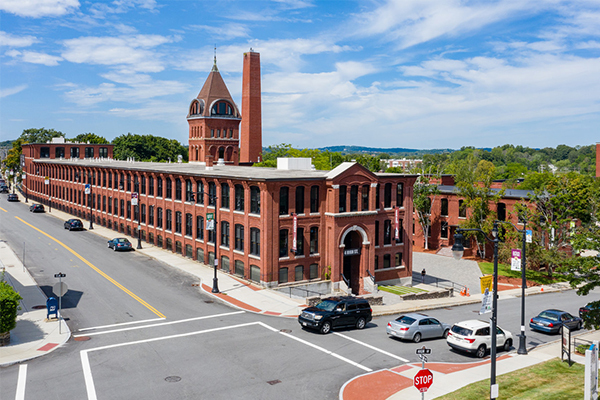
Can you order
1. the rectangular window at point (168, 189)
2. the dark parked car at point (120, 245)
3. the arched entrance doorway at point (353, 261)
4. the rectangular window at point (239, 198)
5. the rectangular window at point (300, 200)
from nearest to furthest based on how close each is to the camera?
1. the rectangular window at point (300, 200)
2. the rectangular window at point (239, 198)
3. the arched entrance doorway at point (353, 261)
4. the dark parked car at point (120, 245)
5. the rectangular window at point (168, 189)

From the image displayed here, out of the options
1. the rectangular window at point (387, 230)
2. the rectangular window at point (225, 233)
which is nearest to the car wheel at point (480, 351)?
the rectangular window at point (387, 230)

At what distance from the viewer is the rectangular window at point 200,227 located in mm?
49544

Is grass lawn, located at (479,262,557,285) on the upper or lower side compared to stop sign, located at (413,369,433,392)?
lower

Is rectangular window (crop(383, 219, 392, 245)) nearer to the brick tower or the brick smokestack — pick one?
the brick tower

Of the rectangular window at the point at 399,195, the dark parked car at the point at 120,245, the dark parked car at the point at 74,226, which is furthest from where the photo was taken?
the dark parked car at the point at 74,226

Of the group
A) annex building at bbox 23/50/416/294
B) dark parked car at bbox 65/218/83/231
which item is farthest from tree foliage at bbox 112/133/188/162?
annex building at bbox 23/50/416/294

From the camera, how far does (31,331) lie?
27.4 meters

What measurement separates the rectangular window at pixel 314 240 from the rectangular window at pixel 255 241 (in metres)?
4.75

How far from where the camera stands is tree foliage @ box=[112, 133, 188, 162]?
15175cm

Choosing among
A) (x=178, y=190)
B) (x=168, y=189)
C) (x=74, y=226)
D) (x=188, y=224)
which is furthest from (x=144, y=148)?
(x=188, y=224)

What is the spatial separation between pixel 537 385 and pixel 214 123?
72609mm

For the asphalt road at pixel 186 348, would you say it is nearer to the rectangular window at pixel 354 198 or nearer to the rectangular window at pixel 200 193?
the rectangular window at pixel 200 193

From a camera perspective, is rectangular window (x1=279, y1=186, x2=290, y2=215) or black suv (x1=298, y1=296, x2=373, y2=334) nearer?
black suv (x1=298, y1=296, x2=373, y2=334)

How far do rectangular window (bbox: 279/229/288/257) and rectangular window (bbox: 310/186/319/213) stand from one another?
10.5ft
